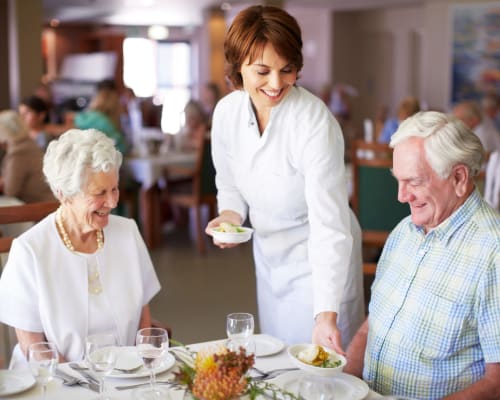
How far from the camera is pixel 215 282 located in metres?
5.81

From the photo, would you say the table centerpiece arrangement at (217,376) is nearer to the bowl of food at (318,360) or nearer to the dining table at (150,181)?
the bowl of food at (318,360)

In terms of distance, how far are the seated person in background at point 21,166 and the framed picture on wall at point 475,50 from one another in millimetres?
7977

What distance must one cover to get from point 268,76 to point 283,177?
338 millimetres

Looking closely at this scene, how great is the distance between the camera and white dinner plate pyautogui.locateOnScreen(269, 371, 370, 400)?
1.79 metres

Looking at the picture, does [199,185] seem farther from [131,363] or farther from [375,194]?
[131,363]

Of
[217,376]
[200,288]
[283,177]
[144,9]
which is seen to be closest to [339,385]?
[217,376]

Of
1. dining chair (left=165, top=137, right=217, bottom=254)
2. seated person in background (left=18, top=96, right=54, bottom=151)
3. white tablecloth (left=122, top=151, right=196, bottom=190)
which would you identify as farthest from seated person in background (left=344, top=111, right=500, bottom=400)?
white tablecloth (left=122, top=151, right=196, bottom=190)

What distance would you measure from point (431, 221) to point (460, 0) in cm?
1012

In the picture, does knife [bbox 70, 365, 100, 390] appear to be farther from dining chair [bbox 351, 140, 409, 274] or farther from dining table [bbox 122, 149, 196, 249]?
dining table [bbox 122, 149, 196, 249]

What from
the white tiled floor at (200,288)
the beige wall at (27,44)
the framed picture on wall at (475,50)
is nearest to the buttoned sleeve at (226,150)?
the white tiled floor at (200,288)

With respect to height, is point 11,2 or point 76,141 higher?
point 11,2

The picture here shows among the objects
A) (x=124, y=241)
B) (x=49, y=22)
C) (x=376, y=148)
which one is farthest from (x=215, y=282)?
(x=49, y=22)

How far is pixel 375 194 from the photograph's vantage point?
5.11m

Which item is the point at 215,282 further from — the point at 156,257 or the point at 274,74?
the point at 274,74
